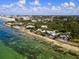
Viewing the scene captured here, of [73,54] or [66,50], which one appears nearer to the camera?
[73,54]

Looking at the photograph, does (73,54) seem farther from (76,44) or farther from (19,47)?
(19,47)

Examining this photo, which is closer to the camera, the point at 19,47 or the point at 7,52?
the point at 7,52

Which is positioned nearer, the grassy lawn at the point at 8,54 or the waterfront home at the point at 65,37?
the grassy lawn at the point at 8,54

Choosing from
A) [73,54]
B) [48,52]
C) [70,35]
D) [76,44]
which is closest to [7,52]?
[48,52]

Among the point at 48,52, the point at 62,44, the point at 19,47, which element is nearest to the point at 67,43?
the point at 62,44

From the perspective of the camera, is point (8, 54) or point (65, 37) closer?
point (8, 54)

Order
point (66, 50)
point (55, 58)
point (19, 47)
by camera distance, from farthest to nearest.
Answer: point (19, 47) < point (66, 50) < point (55, 58)

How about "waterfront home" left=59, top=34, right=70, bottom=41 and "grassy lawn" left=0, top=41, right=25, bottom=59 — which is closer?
"grassy lawn" left=0, top=41, right=25, bottom=59

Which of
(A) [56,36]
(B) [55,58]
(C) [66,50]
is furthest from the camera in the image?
(A) [56,36]

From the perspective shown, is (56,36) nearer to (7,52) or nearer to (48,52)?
(48,52)
